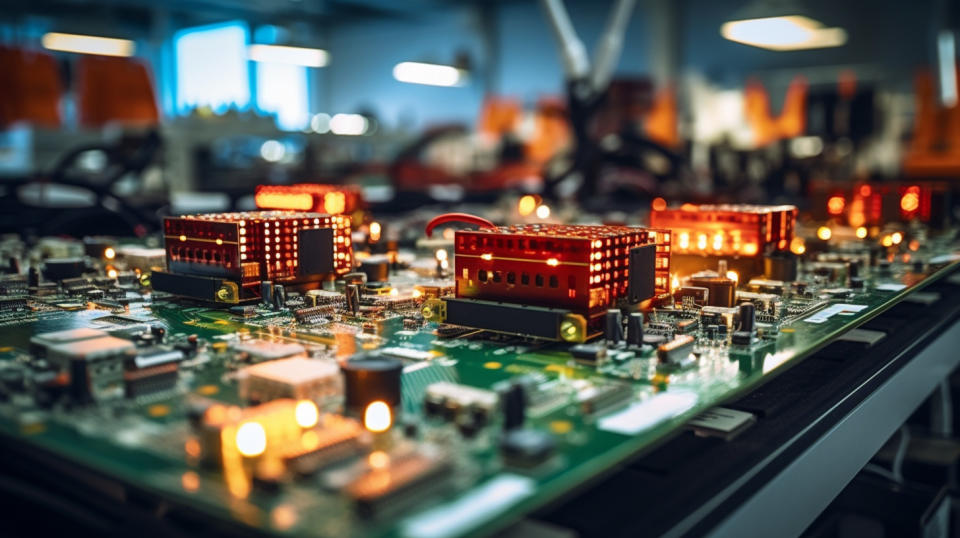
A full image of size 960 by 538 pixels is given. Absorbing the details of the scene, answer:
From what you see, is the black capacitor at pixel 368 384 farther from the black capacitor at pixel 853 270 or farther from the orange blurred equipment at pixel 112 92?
the orange blurred equipment at pixel 112 92

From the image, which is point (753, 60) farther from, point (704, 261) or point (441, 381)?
point (441, 381)

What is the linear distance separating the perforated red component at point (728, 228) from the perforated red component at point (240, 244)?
181 centimetres

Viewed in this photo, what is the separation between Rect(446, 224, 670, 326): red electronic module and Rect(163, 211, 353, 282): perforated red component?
936 millimetres

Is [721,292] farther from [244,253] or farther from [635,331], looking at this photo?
[244,253]

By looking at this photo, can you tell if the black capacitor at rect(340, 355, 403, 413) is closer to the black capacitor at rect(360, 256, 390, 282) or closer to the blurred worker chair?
the black capacitor at rect(360, 256, 390, 282)

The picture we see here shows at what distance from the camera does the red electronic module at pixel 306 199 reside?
17.3 feet

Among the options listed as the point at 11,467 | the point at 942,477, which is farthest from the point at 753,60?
the point at 11,467

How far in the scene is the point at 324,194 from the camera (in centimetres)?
534

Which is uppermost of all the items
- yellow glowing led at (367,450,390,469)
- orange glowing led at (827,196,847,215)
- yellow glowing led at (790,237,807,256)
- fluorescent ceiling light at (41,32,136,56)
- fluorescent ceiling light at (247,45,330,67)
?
fluorescent ceiling light at (247,45,330,67)

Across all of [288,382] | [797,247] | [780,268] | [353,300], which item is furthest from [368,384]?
[797,247]

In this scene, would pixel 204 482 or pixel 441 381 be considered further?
pixel 441 381

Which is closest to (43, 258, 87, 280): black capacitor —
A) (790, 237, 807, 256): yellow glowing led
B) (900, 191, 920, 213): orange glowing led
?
(790, 237, 807, 256): yellow glowing led

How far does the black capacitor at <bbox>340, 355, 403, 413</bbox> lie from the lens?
1.89 m

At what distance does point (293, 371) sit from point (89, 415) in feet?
1.63
